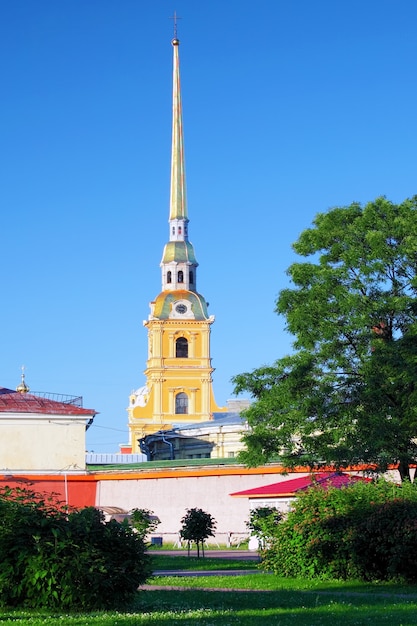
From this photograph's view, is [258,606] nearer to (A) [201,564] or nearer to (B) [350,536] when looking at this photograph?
(B) [350,536]

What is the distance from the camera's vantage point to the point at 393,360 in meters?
37.4

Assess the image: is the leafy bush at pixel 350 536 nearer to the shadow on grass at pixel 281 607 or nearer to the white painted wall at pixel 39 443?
the shadow on grass at pixel 281 607

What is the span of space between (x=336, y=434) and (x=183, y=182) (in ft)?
295

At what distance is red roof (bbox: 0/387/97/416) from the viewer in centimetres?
6119

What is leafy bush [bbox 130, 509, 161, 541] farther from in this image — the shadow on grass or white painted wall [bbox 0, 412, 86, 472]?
the shadow on grass

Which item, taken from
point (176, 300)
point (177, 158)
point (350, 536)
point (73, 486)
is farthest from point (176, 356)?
point (350, 536)

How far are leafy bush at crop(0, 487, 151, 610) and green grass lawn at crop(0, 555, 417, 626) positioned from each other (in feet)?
1.41

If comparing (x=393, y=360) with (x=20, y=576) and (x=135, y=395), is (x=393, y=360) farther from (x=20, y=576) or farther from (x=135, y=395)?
(x=135, y=395)

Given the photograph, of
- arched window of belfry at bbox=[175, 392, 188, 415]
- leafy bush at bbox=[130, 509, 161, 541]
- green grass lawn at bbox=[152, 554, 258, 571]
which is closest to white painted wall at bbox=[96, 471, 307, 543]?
leafy bush at bbox=[130, 509, 161, 541]

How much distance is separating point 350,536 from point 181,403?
90977mm

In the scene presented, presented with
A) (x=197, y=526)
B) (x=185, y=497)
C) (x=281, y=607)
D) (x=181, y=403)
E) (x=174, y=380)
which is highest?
(x=174, y=380)

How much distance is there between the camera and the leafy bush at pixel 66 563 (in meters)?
16.4

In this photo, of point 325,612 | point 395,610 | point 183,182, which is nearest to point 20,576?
point 325,612

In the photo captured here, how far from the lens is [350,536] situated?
23.5 metres
